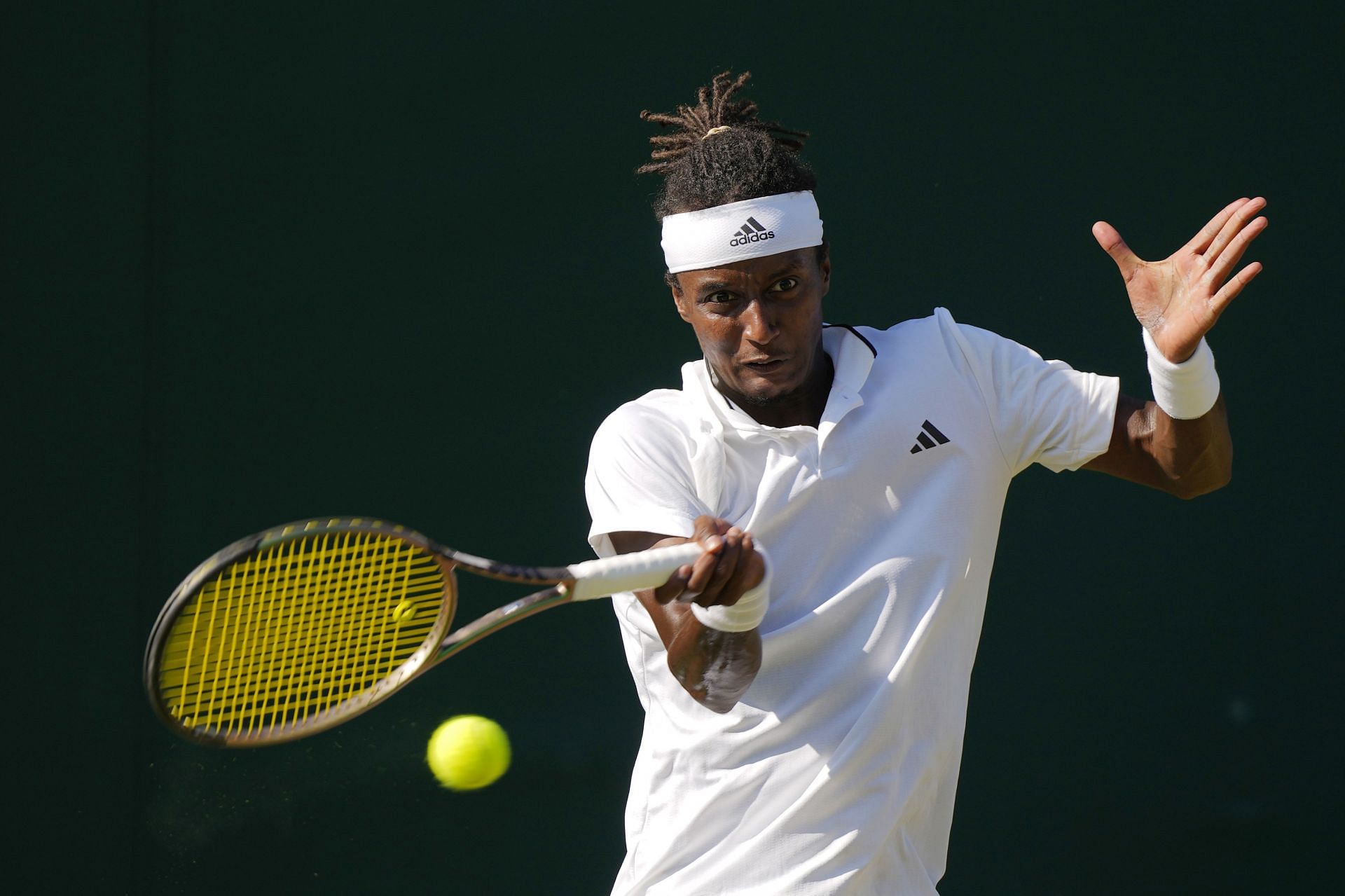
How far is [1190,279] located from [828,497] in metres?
0.61

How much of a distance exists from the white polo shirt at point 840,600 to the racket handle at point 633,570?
0.79 ft

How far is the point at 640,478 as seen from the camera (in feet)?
7.26

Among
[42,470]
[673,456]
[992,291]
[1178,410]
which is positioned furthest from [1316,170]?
[42,470]

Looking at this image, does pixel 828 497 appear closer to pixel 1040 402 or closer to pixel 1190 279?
pixel 1040 402

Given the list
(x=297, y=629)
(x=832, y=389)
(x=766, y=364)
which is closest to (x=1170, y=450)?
(x=832, y=389)

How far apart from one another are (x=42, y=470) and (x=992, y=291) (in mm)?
2200

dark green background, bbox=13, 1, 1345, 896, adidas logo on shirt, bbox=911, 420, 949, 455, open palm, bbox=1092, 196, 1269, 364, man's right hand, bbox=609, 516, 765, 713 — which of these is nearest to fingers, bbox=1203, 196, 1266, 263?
open palm, bbox=1092, 196, 1269, 364

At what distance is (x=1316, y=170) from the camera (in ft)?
12.5

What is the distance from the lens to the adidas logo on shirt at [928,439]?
7.70 feet

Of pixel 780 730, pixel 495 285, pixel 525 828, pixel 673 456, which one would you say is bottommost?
pixel 525 828

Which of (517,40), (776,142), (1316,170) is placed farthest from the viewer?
(1316,170)

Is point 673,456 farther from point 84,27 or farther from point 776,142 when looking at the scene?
point 84,27

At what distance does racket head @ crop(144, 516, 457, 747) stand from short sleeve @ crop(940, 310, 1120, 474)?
3.00 ft

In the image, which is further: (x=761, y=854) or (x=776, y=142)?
(x=776, y=142)
